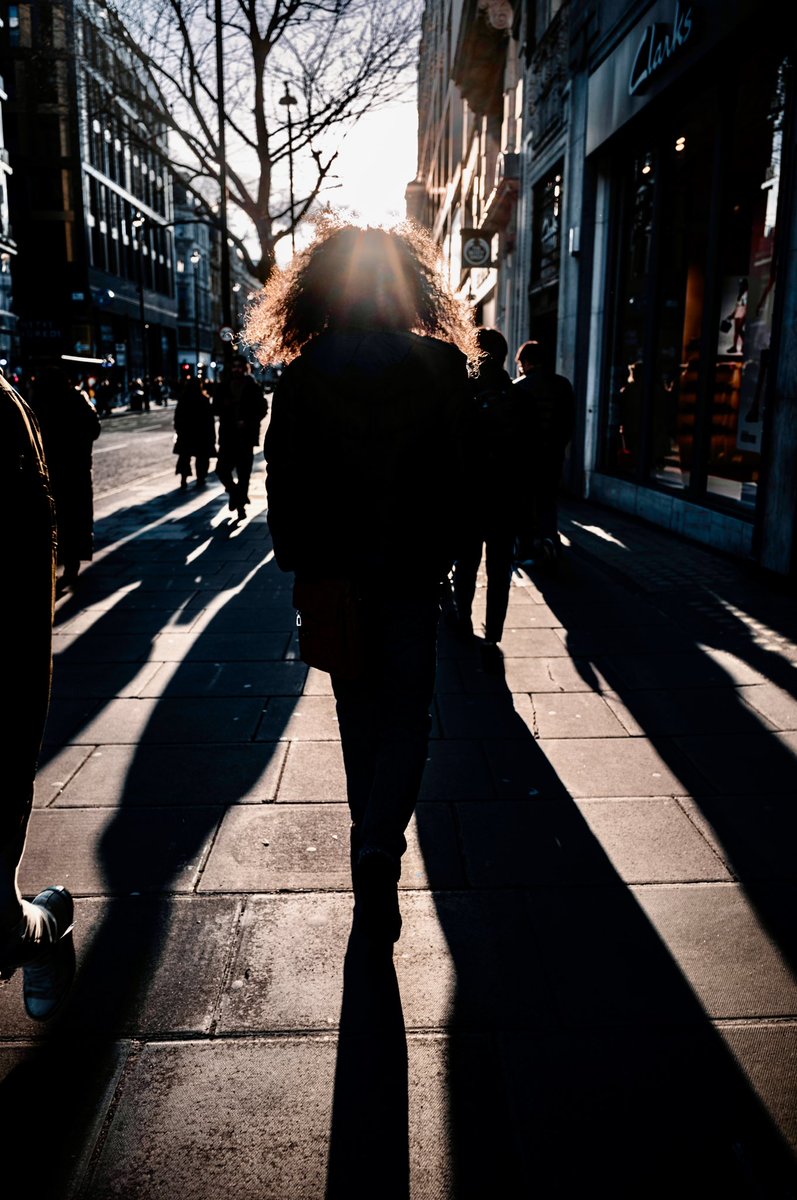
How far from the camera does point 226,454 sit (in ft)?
37.2

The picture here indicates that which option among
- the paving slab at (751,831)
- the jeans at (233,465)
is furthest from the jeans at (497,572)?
the jeans at (233,465)

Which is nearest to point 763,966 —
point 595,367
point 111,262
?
point 595,367

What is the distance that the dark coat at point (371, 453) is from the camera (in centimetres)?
246

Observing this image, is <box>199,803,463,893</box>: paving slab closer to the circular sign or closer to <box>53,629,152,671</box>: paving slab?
<box>53,629,152,671</box>: paving slab

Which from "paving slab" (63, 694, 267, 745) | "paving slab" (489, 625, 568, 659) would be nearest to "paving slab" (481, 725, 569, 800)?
"paving slab" (63, 694, 267, 745)

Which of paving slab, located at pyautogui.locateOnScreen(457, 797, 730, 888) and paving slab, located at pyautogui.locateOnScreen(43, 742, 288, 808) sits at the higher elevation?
paving slab, located at pyautogui.locateOnScreen(457, 797, 730, 888)

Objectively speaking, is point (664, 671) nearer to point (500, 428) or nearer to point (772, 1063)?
point (500, 428)

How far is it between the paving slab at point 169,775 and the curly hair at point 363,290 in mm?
1705

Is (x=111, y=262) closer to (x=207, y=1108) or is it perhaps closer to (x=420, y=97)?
(x=420, y=97)

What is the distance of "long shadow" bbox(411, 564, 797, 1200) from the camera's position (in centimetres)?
187

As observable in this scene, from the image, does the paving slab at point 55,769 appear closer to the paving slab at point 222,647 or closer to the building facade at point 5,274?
the paving slab at point 222,647

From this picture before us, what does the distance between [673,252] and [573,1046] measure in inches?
388

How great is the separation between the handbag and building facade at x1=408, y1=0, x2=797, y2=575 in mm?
5653

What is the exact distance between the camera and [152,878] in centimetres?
303
